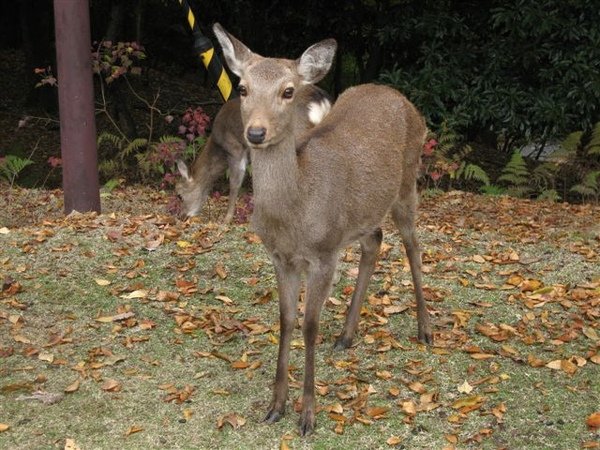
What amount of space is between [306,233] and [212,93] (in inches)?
538

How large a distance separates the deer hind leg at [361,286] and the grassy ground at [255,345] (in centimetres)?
9

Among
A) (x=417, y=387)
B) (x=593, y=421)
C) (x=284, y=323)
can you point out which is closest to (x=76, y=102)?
(x=284, y=323)

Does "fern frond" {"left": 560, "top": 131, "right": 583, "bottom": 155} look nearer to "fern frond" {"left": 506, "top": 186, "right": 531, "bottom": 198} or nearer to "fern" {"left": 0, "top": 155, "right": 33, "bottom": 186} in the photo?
"fern frond" {"left": 506, "top": 186, "right": 531, "bottom": 198}

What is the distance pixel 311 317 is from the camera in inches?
161

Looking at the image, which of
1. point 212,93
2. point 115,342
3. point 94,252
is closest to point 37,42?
point 212,93

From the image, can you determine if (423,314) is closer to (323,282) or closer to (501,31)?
(323,282)

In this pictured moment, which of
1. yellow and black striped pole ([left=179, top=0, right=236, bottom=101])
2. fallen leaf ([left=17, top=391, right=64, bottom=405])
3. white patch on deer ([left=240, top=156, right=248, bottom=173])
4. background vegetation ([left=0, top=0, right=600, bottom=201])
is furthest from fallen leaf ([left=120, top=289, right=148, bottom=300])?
background vegetation ([left=0, top=0, right=600, bottom=201])

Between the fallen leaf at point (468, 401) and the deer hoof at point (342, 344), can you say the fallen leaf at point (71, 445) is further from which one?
the fallen leaf at point (468, 401)

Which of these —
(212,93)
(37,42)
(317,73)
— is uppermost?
(317,73)

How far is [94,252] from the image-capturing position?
6.21 metres

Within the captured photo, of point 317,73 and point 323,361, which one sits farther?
point 323,361

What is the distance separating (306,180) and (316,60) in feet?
1.89

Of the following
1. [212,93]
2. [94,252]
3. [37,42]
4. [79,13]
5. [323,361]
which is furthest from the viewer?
[212,93]

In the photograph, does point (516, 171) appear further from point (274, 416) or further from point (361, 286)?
point (274, 416)
